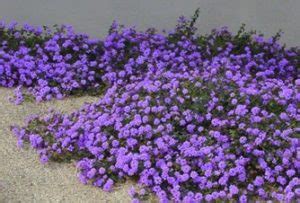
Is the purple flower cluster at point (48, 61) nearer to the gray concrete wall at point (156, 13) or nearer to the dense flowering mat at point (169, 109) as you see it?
the dense flowering mat at point (169, 109)

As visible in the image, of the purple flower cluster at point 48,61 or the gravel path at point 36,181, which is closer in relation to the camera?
the gravel path at point 36,181

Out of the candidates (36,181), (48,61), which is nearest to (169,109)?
(36,181)

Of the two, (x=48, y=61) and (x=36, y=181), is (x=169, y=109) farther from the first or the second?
(x=48, y=61)

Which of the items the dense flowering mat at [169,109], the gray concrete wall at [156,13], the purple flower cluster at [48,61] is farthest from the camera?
the gray concrete wall at [156,13]

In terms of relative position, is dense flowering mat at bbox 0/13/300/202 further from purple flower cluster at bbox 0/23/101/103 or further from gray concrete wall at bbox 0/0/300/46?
gray concrete wall at bbox 0/0/300/46

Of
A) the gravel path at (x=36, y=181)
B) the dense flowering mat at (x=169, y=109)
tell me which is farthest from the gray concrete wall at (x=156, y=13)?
the gravel path at (x=36, y=181)

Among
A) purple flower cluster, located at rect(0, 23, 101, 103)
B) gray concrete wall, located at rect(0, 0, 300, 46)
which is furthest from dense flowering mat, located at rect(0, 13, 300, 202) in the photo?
gray concrete wall, located at rect(0, 0, 300, 46)
